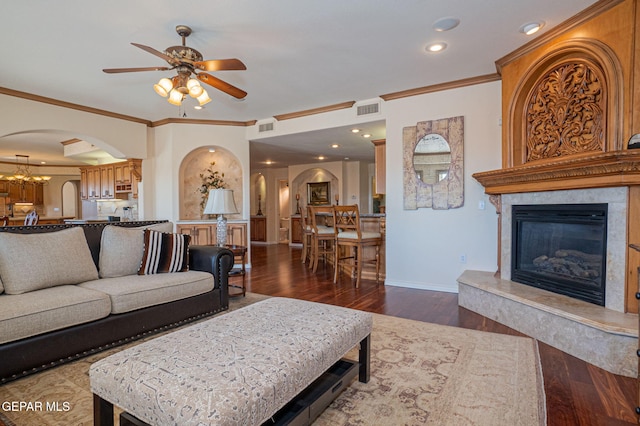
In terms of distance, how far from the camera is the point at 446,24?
2.86 meters

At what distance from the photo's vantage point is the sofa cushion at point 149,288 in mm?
2504

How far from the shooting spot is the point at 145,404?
3.77ft

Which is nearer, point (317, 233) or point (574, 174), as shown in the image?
point (574, 174)

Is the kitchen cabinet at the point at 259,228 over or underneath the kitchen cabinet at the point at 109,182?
underneath

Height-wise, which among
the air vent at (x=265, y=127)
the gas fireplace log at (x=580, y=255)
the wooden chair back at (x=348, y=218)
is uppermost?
the air vent at (x=265, y=127)

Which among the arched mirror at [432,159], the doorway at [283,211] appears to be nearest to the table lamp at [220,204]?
the arched mirror at [432,159]

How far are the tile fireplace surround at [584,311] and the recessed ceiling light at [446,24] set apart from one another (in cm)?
173

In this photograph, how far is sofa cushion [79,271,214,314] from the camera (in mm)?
2504

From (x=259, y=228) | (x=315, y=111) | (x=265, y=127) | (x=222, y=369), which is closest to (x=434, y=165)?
(x=315, y=111)

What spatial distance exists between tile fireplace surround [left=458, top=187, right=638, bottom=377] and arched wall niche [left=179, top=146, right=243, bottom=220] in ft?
15.0

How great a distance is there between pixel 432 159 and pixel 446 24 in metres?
1.79

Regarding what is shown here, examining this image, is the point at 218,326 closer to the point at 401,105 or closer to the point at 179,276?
the point at 179,276

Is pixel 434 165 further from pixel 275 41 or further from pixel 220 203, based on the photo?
pixel 220 203

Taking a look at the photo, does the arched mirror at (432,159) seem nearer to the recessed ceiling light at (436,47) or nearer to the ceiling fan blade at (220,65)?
the recessed ceiling light at (436,47)
